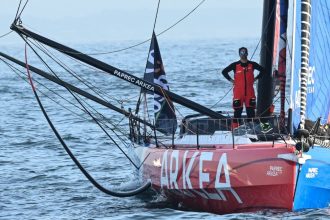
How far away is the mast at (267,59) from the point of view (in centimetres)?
1684

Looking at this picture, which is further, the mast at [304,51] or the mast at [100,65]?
the mast at [100,65]

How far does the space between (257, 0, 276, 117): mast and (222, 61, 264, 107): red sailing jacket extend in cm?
38

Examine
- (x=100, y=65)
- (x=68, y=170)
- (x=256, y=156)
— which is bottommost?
(x=68, y=170)

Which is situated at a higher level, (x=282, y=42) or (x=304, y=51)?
(x=282, y=42)

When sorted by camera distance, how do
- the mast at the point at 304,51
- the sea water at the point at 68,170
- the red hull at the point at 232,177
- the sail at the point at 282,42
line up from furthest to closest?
the sail at the point at 282,42, the sea water at the point at 68,170, the mast at the point at 304,51, the red hull at the point at 232,177

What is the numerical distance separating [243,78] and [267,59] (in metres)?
0.76

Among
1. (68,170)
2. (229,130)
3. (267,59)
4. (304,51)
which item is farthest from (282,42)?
(68,170)

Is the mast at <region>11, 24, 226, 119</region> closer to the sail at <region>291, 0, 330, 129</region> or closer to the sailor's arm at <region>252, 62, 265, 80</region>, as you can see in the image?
the sailor's arm at <region>252, 62, 265, 80</region>

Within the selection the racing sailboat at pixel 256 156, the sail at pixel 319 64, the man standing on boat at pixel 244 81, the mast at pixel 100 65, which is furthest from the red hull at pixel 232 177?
the man standing on boat at pixel 244 81

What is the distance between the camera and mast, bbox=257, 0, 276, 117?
55.3 ft

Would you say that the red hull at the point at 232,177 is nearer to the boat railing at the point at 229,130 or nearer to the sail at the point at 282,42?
the boat railing at the point at 229,130

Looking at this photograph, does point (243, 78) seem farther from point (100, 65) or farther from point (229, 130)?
A: point (100, 65)

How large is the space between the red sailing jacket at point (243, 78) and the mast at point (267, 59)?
0.38 m

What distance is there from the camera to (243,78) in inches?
647
